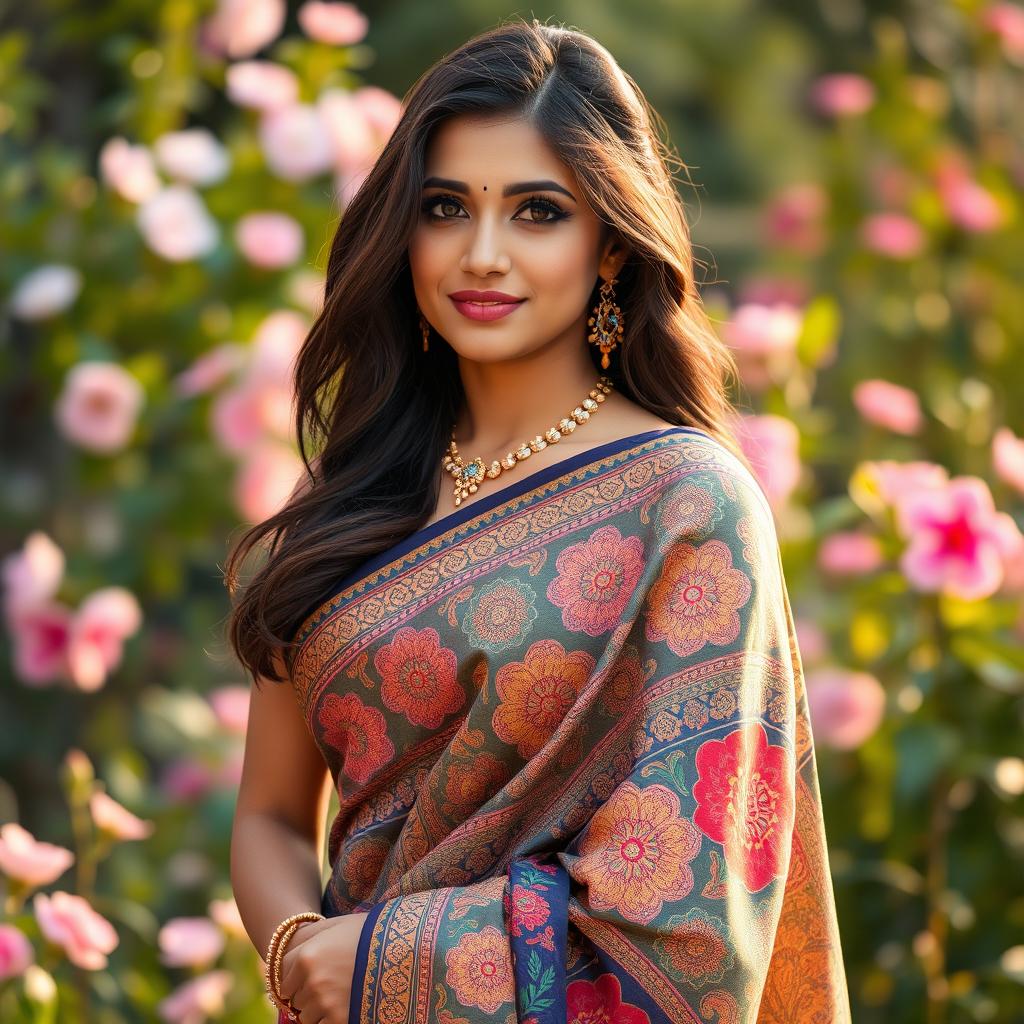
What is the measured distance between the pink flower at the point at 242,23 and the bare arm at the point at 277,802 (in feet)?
6.29

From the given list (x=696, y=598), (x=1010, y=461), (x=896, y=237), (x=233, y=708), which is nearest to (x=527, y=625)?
(x=696, y=598)

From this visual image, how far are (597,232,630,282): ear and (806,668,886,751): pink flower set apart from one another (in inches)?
49.1

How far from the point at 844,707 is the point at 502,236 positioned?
142cm

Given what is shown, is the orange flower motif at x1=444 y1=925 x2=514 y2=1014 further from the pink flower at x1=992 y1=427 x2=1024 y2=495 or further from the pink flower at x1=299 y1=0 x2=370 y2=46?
the pink flower at x1=299 y1=0 x2=370 y2=46

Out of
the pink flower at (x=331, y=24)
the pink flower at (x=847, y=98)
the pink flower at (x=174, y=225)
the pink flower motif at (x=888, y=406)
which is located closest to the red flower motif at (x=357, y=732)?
the pink flower motif at (x=888, y=406)

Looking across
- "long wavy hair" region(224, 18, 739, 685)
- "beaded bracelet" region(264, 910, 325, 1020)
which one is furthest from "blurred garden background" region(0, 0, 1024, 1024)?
"beaded bracelet" region(264, 910, 325, 1020)

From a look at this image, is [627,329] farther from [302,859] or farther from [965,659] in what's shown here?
[965,659]

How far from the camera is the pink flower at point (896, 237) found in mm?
3766

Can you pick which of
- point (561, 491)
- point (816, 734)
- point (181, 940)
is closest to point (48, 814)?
point (181, 940)

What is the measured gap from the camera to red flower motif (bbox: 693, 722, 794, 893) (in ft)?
4.76

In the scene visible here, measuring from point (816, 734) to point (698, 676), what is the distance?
4.67 ft

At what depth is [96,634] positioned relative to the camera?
300 centimetres

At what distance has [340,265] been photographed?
1808 mm

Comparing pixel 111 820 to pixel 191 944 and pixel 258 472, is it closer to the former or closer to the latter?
pixel 191 944
